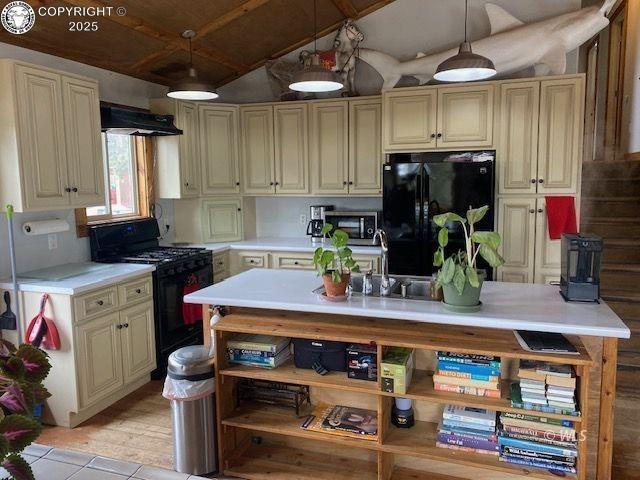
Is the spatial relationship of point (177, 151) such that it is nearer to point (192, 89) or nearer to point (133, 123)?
point (133, 123)

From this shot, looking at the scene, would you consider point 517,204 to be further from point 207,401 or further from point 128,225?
point 128,225

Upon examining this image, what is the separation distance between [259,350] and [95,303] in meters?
1.23

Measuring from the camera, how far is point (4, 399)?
739mm

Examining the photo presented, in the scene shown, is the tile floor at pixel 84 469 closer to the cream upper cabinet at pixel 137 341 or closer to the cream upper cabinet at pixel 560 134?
the cream upper cabinet at pixel 137 341

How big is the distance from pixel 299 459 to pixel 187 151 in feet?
9.56

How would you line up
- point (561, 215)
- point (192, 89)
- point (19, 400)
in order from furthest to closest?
point (561, 215)
point (192, 89)
point (19, 400)

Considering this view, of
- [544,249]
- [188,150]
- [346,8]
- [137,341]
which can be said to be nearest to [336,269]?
[137,341]

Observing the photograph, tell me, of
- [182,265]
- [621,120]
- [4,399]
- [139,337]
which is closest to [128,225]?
[182,265]

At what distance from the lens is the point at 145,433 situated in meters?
3.01

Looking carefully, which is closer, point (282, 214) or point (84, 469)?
point (84, 469)

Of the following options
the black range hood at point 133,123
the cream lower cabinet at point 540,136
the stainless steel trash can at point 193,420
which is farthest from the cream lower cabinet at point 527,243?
the black range hood at point 133,123

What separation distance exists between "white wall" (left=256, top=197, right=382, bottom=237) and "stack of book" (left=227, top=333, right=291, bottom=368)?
8.38ft

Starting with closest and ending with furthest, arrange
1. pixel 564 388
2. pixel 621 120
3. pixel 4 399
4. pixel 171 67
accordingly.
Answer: pixel 4 399
pixel 564 388
pixel 171 67
pixel 621 120

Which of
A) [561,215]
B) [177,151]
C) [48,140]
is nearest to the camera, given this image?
[48,140]
